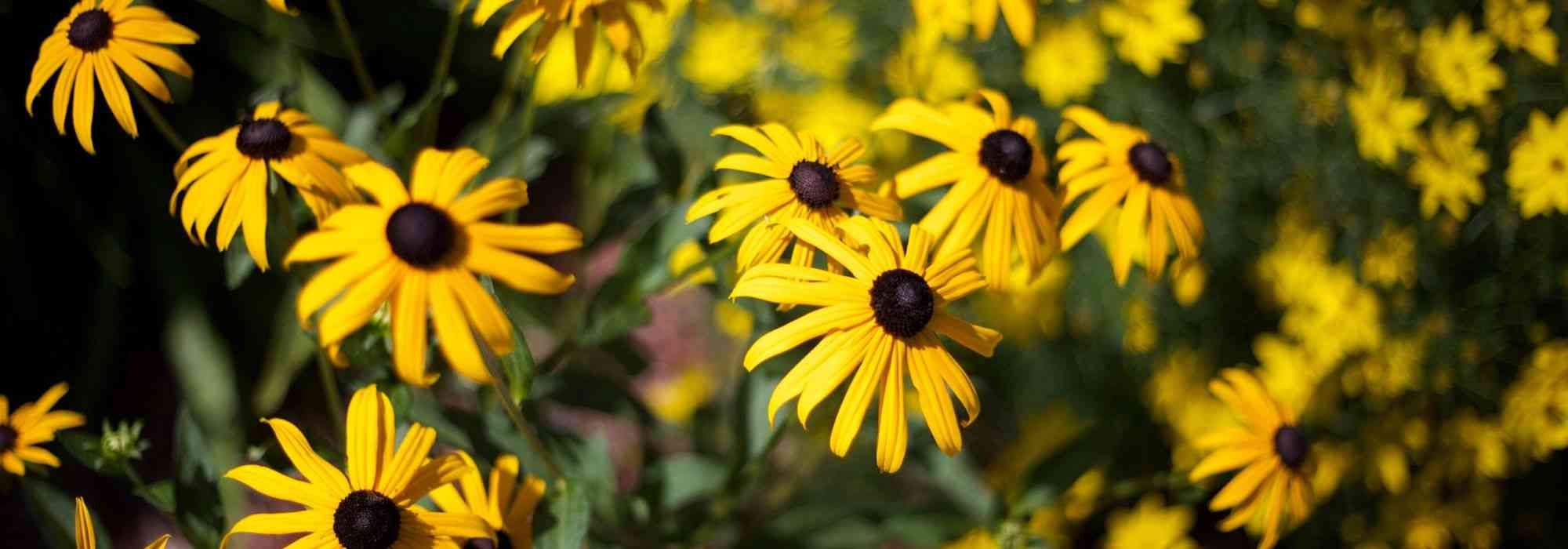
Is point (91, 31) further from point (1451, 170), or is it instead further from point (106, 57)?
point (1451, 170)

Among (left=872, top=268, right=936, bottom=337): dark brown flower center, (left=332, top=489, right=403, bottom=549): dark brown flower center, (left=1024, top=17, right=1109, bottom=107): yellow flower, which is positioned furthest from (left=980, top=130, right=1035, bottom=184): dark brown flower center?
(left=1024, top=17, right=1109, bottom=107): yellow flower

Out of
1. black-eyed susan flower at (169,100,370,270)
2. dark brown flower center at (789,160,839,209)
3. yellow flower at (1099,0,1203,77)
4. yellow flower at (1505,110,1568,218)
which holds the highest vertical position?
yellow flower at (1099,0,1203,77)

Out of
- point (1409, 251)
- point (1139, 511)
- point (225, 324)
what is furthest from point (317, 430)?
point (1409, 251)

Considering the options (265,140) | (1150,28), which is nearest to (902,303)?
(265,140)

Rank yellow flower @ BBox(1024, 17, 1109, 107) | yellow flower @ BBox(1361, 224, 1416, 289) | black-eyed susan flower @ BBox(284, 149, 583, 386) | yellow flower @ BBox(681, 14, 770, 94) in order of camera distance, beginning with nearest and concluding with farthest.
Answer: black-eyed susan flower @ BBox(284, 149, 583, 386)
yellow flower @ BBox(1361, 224, 1416, 289)
yellow flower @ BBox(1024, 17, 1109, 107)
yellow flower @ BBox(681, 14, 770, 94)

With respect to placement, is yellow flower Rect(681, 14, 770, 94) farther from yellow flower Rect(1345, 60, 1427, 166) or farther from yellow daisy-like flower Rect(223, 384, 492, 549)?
yellow daisy-like flower Rect(223, 384, 492, 549)

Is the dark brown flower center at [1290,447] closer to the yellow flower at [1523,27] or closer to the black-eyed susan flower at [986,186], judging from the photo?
the black-eyed susan flower at [986,186]

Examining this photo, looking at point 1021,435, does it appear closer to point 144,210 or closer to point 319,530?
point 319,530

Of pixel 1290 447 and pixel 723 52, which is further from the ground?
pixel 723 52
